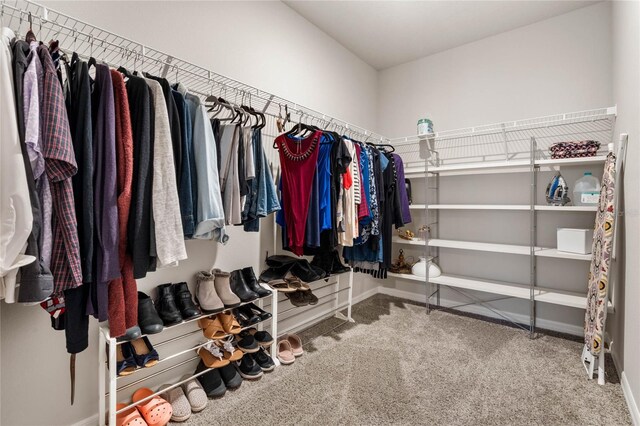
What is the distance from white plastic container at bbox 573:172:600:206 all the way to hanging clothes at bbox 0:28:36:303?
3.18m

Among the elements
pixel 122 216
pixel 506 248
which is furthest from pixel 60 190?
pixel 506 248

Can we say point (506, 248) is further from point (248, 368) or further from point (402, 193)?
point (248, 368)

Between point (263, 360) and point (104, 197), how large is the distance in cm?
143

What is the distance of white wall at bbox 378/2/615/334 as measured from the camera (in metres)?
2.50

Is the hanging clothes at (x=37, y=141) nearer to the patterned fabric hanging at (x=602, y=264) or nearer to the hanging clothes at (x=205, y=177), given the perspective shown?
the hanging clothes at (x=205, y=177)

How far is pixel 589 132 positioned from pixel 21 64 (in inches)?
139

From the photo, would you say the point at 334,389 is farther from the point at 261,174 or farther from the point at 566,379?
the point at 566,379

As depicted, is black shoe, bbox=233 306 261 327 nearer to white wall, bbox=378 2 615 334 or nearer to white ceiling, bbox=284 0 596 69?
white wall, bbox=378 2 615 334

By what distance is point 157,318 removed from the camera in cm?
149

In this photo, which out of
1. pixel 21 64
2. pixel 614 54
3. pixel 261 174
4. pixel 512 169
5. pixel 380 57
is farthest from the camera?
pixel 380 57

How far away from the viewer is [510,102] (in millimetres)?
2840

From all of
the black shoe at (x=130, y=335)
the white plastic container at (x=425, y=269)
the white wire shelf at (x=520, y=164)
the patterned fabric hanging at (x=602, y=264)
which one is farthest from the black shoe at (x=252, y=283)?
the patterned fabric hanging at (x=602, y=264)

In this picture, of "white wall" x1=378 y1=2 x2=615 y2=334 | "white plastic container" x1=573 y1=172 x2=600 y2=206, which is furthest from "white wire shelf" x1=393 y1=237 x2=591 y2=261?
"white plastic container" x1=573 y1=172 x2=600 y2=206

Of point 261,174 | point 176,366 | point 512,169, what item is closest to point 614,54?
point 512,169
